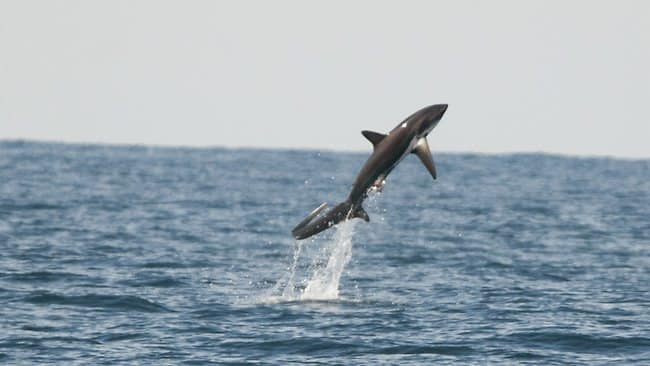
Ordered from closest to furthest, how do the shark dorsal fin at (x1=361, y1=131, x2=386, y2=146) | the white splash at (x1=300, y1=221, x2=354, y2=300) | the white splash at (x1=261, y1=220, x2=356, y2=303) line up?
the shark dorsal fin at (x1=361, y1=131, x2=386, y2=146), the white splash at (x1=261, y1=220, x2=356, y2=303), the white splash at (x1=300, y1=221, x2=354, y2=300)

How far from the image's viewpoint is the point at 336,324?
76.8ft

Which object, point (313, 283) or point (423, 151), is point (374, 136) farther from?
point (313, 283)

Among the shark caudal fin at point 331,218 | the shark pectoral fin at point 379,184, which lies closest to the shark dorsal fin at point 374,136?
the shark pectoral fin at point 379,184

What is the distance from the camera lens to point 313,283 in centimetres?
2939

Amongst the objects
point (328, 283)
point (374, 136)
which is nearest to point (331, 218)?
point (374, 136)

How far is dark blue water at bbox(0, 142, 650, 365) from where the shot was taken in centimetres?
2142

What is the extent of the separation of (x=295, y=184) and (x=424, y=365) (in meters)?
58.1

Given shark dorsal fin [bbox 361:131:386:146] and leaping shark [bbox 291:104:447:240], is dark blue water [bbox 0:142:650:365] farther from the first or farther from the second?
shark dorsal fin [bbox 361:131:386:146]

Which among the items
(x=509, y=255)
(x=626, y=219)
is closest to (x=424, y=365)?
(x=509, y=255)

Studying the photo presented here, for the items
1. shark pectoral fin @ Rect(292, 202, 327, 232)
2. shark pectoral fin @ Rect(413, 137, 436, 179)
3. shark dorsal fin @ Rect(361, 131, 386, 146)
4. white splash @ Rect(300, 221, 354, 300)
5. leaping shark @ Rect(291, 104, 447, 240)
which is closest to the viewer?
shark pectoral fin @ Rect(413, 137, 436, 179)

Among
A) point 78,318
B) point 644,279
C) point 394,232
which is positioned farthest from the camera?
point 394,232

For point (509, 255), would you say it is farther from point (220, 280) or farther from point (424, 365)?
point (424, 365)

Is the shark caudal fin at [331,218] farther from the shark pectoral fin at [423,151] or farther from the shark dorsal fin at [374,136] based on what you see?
the shark pectoral fin at [423,151]

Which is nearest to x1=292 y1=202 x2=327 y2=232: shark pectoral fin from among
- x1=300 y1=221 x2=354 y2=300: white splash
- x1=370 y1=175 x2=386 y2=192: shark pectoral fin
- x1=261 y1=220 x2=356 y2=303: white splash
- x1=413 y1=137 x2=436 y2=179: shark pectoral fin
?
x1=370 y1=175 x2=386 y2=192: shark pectoral fin
